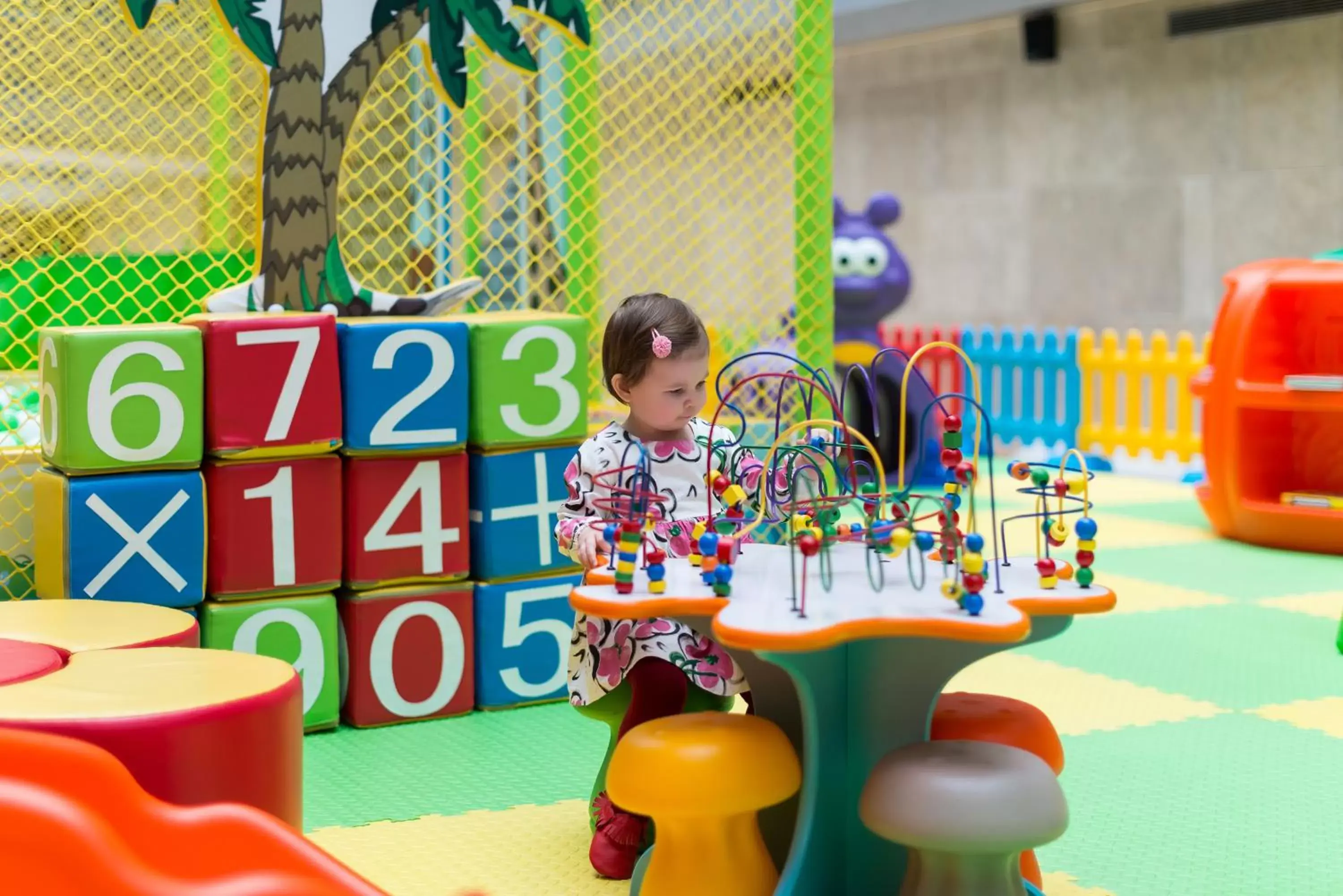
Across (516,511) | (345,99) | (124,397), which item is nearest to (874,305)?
(345,99)

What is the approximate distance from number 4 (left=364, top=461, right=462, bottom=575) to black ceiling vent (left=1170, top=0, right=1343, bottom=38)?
25.8ft

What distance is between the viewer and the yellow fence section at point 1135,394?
820 centimetres

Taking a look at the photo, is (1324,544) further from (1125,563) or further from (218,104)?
(218,104)

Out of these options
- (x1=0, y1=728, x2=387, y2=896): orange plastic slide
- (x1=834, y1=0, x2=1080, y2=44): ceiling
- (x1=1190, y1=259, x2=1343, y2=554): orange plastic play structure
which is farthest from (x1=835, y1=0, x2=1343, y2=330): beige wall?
(x1=0, y1=728, x2=387, y2=896): orange plastic slide

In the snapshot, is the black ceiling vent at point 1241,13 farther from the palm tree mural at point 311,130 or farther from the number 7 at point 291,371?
the number 7 at point 291,371

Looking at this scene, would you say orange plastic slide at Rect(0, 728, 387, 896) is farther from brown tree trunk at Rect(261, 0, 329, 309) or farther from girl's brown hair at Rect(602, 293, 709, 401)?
brown tree trunk at Rect(261, 0, 329, 309)

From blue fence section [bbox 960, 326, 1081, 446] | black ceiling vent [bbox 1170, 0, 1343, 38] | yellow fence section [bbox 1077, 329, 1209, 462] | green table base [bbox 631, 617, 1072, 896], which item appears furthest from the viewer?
black ceiling vent [bbox 1170, 0, 1343, 38]

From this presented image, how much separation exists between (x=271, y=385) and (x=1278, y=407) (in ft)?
13.4

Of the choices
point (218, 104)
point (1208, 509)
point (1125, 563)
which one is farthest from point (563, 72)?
point (1208, 509)

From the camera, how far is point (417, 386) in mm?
3510

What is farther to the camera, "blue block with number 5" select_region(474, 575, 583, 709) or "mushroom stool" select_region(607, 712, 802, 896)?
"blue block with number 5" select_region(474, 575, 583, 709)

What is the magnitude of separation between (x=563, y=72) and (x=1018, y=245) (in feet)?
24.3

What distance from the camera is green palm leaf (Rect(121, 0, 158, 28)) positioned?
3760mm

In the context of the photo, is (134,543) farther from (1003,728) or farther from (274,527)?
(1003,728)
